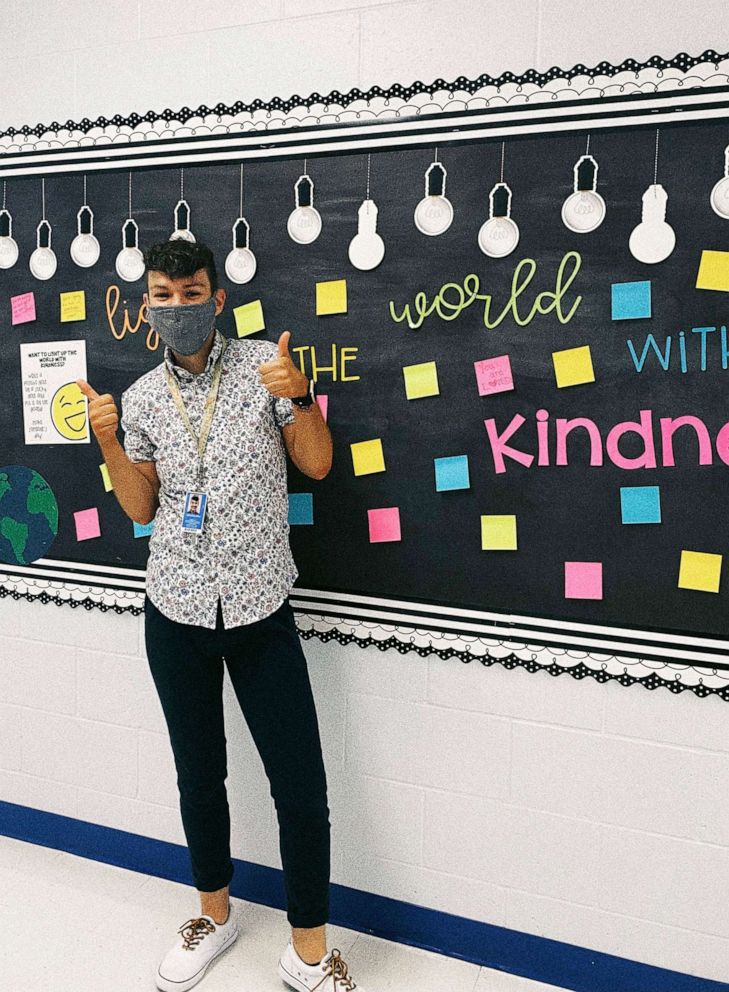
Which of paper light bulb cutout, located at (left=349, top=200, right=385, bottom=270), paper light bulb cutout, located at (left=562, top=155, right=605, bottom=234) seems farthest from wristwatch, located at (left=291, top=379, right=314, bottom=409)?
paper light bulb cutout, located at (left=562, top=155, right=605, bottom=234)

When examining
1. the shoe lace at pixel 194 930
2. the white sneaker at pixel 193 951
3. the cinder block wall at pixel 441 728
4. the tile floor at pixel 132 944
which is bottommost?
the tile floor at pixel 132 944

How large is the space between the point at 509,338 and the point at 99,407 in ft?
2.96

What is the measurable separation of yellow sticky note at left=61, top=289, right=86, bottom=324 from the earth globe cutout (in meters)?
0.46

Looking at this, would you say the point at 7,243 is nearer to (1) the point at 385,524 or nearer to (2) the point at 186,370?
(2) the point at 186,370

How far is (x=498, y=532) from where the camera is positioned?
1690 mm

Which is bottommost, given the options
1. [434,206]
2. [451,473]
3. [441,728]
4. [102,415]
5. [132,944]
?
[132,944]

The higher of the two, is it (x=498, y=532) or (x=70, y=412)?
(x=70, y=412)

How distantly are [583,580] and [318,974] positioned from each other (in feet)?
3.45

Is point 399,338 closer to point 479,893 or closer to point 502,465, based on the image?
point 502,465

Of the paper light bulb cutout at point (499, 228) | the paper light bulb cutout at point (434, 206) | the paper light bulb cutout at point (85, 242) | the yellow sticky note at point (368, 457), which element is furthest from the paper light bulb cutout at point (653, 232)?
the paper light bulb cutout at point (85, 242)

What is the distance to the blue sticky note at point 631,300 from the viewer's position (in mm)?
1530

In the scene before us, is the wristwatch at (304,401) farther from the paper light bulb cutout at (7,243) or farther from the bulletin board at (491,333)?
the paper light bulb cutout at (7,243)

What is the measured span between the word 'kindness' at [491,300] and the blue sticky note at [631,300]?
0.08m

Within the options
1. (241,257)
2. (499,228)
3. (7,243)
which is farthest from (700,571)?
(7,243)
